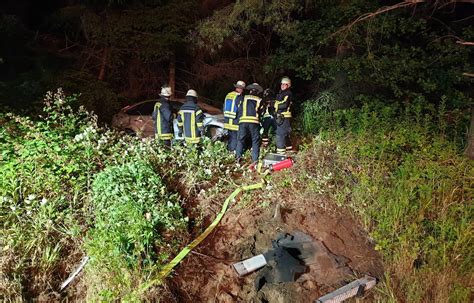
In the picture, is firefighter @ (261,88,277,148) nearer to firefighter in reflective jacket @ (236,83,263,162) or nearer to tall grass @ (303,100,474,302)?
firefighter in reflective jacket @ (236,83,263,162)

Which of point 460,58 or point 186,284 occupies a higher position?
point 460,58

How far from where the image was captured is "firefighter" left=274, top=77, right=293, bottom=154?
22.7 feet

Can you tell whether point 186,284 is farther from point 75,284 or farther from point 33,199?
point 33,199

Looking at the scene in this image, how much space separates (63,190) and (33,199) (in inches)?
16.1

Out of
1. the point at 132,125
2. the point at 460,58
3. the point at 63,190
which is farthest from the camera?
the point at 132,125

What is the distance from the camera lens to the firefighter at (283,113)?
22.7 feet

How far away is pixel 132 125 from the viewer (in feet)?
25.9

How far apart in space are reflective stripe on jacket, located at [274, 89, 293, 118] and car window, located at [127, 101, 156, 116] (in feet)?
10.7

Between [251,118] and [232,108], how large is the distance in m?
0.41

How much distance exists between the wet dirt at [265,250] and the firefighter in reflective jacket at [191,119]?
2071 millimetres

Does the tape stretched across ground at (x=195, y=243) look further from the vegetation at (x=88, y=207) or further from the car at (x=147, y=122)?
the car at (x=147, y=122)

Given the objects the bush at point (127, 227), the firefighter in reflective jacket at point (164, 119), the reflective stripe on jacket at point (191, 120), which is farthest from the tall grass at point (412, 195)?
the firefighter in reflective jacket at point (164, 119)

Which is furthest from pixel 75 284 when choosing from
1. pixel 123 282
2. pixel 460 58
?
pixel 460 58

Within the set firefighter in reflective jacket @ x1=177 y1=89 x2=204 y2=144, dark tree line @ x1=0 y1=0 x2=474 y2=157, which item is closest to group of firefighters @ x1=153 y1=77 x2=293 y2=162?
firefighter in reflective jacket @ x1=177 y1=89 x2=204 y2=144
